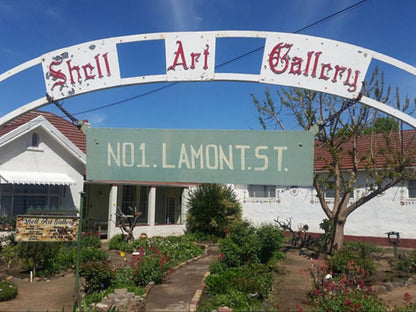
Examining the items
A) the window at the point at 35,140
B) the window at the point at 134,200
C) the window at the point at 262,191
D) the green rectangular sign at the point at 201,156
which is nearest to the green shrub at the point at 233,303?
the green rectangular sign at the point at 201,156

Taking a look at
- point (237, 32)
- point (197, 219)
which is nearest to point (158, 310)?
point (237, 32)

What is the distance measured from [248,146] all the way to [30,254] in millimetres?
9731

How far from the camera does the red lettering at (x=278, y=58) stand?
3557 mm

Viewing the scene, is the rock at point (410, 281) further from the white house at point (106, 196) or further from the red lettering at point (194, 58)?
the red lettering at point (194, 58)

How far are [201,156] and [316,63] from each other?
140cm

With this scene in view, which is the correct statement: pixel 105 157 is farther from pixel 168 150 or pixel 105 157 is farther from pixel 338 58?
pixel 338 58

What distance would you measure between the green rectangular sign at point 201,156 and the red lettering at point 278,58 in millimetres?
862

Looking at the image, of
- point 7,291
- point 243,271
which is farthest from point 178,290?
point 7,291

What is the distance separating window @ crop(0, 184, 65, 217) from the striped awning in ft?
1.99

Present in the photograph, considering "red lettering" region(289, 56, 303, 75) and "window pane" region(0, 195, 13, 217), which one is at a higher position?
"red lettering" region(289, 56, 303, 75)

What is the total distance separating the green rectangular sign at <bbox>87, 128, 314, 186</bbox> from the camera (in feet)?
9.72

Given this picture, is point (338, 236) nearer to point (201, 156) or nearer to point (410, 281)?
point (410, 281)

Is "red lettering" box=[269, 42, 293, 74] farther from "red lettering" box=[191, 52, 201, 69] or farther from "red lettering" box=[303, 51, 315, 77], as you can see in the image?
"red lettering" box=[191, 52, 201, 69]

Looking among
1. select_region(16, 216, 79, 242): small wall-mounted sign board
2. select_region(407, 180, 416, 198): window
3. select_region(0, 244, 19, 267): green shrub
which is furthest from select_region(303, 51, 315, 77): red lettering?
select_region(407, 180, 416, 198): window
